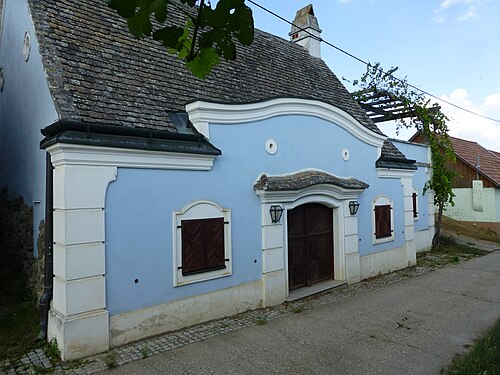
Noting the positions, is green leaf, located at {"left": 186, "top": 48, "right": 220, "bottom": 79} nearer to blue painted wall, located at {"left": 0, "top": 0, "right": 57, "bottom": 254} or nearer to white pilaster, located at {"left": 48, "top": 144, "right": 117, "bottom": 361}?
white pilaster, located at {"left": 48, "top": 144, "right": 117, "bottom": 361}

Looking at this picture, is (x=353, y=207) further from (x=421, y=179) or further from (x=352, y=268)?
(x=421, y=179)

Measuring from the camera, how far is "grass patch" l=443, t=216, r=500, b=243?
17750 millimetres

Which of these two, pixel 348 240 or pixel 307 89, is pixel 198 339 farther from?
pixel 307 89

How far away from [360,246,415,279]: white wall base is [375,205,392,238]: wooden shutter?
1.68ft

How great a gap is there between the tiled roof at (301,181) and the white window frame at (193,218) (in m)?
1.00

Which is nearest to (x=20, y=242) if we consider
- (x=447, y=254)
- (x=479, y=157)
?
(x=447, y=254)

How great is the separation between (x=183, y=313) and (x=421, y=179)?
1091cm

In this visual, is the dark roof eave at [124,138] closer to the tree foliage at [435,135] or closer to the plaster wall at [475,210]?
the tree foliage at [435,135]

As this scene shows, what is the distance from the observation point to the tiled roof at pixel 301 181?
7.45 metres

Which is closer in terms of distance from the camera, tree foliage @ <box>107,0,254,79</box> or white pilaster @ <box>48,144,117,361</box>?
tree foliage @ <box>107,0,254,79</box>

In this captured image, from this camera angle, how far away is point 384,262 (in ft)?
34.0

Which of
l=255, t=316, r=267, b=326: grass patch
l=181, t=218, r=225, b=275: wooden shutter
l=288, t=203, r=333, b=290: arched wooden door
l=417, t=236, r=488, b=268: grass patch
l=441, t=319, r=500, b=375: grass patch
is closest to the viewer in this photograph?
l=441, t=319, r=500, b=375: grass patch

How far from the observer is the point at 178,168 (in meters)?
6.39

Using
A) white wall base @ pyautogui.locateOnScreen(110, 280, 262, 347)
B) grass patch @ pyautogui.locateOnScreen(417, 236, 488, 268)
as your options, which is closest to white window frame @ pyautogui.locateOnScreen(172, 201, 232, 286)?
white wall base @ pyautogui.locateOnScreen(110, 280, 262, 347)
